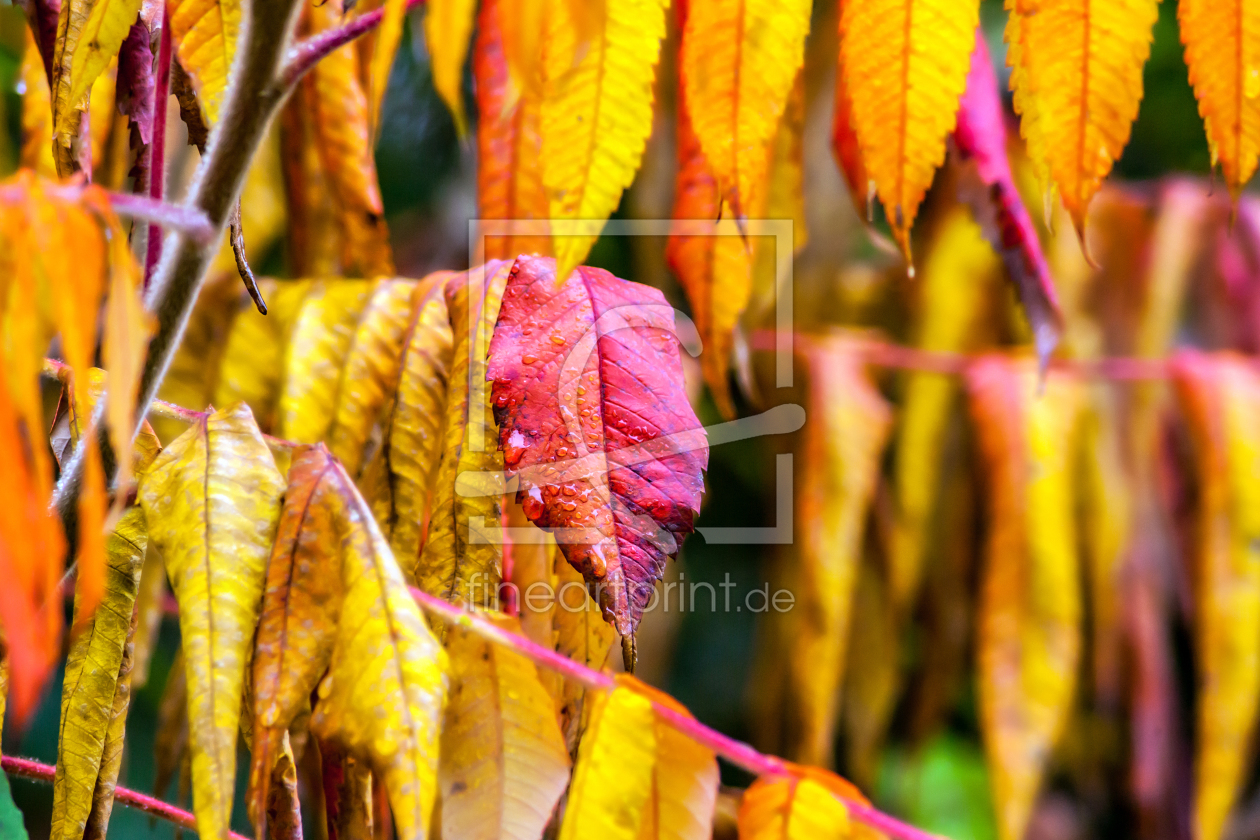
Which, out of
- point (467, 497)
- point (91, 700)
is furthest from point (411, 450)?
point (91, 700)

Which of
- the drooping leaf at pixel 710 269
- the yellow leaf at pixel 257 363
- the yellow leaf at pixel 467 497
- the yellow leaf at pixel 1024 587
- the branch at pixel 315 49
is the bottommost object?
the yellow leaf at pixel 1024 587

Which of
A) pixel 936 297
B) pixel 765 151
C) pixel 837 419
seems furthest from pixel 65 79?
pixel 936 297

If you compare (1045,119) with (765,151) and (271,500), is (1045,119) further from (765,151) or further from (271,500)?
(271,500)

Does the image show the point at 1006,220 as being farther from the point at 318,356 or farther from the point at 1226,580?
the point at 1226,580

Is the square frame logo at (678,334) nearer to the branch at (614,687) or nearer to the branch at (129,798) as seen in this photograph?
the branch at (614,687)

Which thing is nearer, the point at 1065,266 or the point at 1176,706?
the point at 1065,266

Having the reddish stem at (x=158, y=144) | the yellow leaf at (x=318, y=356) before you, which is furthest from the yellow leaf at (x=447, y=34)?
the yellow leaf at (x=318, y=356)

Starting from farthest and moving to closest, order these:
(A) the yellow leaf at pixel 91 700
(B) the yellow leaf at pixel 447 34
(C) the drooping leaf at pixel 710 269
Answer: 1. (C) the drooping leaf at pixel 710 269
2. (A) the yellow leaf at pixel 91 700
3. (B) the yellow leaf at pixel 447 34
